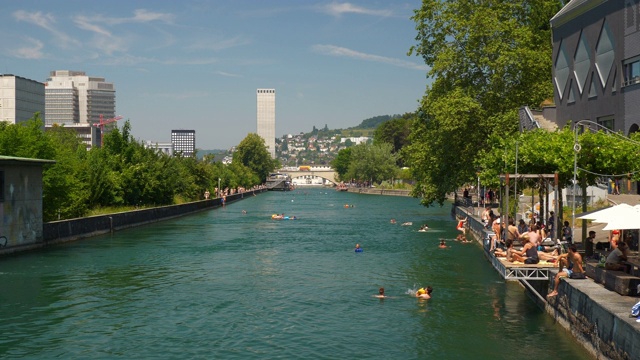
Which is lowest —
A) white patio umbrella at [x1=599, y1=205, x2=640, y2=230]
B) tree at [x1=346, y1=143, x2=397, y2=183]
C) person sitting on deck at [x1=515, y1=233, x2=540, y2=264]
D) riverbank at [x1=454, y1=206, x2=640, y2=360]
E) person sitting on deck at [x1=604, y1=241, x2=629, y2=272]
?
riverbank at [x1=454, y1=206, x2=640, y2=360]

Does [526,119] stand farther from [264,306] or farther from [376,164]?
[376,164]

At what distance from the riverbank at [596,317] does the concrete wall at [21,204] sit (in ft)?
102

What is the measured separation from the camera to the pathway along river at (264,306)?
71.4 ft

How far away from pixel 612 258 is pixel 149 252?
3204 cm

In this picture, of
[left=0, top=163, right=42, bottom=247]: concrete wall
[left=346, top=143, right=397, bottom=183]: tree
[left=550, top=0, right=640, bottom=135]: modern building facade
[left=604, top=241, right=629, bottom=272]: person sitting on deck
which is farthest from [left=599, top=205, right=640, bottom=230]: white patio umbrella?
[left=346, top=143, right=397, bottom=183]: tree

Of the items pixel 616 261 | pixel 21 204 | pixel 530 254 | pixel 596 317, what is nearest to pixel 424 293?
pixel 530 254

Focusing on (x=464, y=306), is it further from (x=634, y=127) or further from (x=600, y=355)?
(x=634, y=127)

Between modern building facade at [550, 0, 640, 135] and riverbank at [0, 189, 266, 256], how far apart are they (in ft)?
121

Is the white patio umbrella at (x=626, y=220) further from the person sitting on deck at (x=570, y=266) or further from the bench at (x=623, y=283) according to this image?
the person sitting on deck at (x=570, y=266)

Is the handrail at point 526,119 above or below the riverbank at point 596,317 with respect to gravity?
above

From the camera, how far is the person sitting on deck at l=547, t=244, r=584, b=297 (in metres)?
22.3

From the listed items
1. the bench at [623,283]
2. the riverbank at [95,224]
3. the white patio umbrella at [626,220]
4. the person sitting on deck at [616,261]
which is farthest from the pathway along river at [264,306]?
the white patio umbrella at [626,220]

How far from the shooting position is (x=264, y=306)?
28156mm

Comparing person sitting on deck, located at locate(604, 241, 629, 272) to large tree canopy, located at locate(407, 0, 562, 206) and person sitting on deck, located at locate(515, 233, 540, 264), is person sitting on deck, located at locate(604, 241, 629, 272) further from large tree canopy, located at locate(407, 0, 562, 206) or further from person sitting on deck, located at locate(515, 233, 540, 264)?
large tree canopy, located at locate(407, 0, 562, 206)
